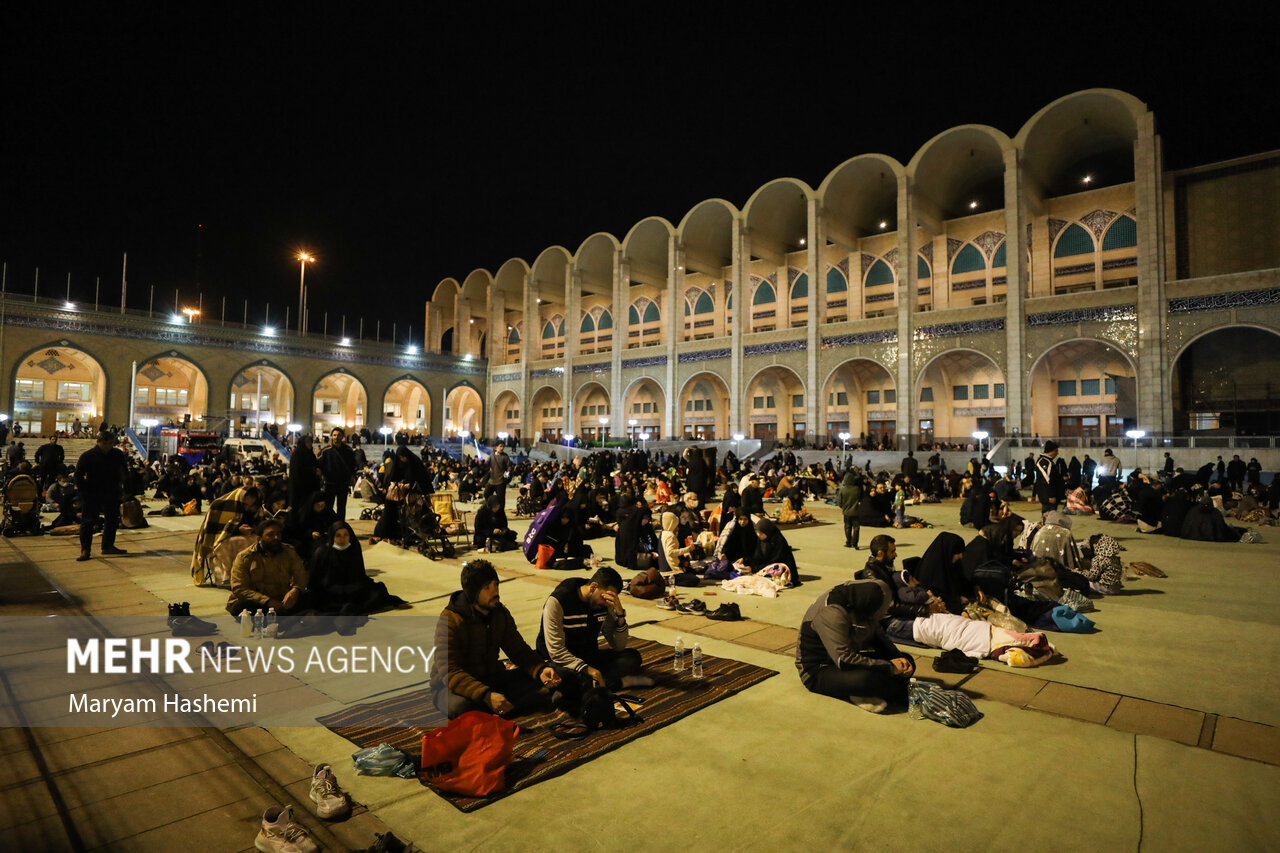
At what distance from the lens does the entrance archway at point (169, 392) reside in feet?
119

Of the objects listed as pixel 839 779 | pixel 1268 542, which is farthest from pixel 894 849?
pixel 1268 542

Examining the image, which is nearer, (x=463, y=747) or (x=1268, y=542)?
(x=463, y=747)

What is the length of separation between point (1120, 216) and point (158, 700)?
97.3 ft

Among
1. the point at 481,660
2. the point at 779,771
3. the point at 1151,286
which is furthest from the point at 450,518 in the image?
the point at 1151,286

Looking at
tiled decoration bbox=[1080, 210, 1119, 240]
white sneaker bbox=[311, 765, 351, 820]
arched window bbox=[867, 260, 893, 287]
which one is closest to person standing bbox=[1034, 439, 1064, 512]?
white sneaker bbox=[311, 765, 351, 820]

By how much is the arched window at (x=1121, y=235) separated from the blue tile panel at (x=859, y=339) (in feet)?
25.5

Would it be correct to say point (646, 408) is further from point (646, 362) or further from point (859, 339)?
point (859, 339)

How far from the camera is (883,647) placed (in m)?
3.71

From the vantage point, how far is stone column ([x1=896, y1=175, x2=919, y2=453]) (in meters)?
24.7

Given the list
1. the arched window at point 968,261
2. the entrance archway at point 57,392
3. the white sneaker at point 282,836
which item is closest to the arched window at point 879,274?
the arched window at point 968,261

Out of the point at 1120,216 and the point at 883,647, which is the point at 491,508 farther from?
the point at 1120,216

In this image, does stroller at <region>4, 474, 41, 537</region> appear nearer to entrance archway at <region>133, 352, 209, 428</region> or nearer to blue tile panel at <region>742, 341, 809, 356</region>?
blue tile panel at <region>742, 341, 809, 356</region>

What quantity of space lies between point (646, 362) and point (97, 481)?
2775 cm

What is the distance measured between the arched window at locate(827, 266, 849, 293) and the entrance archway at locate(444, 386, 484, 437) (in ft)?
77.6
